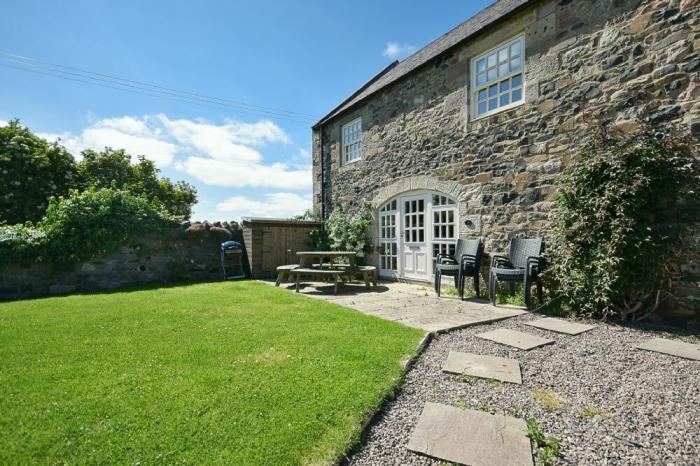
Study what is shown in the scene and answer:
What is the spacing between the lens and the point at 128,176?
22062 millimetres

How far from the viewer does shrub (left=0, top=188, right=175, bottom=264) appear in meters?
7.35

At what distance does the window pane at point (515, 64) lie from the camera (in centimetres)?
610

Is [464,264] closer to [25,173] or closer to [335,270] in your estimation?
[335,270]

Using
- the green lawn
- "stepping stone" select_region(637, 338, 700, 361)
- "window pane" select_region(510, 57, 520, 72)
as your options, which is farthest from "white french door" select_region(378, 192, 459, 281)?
"stepping stone" select_region(637, 338, 700, 361)

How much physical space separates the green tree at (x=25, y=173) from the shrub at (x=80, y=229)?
957 centimetres

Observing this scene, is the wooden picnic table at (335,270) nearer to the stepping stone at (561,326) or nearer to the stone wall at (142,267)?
the stone wall at (142,267)

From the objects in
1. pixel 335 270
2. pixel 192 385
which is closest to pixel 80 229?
pixel 335 270

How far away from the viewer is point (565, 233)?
4684mm

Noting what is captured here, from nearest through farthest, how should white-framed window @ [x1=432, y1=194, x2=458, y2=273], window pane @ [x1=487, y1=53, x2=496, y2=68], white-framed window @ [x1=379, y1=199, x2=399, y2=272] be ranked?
window pane @ [x1=487, y1=53, x2=496, y2=68], white-framed window @ [x1=432, y1=194, x2=458, y2=273], white-framed window @ [x1=379, y1=199, x2=399, y2=272]

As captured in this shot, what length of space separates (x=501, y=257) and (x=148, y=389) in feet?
17.3

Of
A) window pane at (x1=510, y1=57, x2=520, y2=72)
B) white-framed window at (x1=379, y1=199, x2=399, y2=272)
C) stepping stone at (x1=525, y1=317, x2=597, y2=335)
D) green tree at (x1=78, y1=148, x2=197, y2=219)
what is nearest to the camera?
stepping stone at (x1=525, y1=317, x2=597, y2=335)

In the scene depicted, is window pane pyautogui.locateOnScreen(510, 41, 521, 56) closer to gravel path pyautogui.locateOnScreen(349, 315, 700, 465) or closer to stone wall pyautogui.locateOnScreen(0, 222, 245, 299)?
gravel path pyautogui.locateOnScreen(349, 315, 700, 465)

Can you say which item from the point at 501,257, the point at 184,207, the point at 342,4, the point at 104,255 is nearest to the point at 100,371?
the point at 501,257

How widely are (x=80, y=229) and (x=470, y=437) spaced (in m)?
9.46
